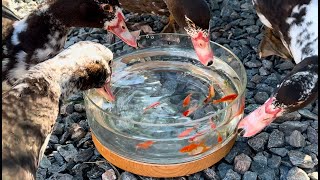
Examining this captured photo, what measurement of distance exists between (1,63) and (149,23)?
1271 mm

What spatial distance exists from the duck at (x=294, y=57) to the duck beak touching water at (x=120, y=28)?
75cm

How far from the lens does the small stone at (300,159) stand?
3.10 meters

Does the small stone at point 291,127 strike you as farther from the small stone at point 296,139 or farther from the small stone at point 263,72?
the small stone at point 263,72

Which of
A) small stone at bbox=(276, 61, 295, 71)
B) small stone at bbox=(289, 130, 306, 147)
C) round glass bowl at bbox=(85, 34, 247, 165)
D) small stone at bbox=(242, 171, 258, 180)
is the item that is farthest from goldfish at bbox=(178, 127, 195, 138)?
small stone at bbox=(276, 61, 295, 71)

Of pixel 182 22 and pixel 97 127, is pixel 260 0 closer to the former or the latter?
pixel 182 22

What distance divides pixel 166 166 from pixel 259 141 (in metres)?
0.54

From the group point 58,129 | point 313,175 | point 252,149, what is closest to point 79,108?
point 58,129

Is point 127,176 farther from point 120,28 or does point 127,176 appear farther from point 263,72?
point 263,72

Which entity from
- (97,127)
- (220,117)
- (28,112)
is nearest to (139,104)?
(97,127)

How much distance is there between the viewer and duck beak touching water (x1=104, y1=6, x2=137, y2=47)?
350 centimetres

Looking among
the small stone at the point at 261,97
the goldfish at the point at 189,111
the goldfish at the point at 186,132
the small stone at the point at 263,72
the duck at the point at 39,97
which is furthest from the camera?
the small stone at the point at 263,72

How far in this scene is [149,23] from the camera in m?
4.26

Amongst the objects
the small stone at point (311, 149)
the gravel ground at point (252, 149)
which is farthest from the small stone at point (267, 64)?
the small stone at point (311, 149)

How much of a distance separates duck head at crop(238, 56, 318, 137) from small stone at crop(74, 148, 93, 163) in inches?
32.3
